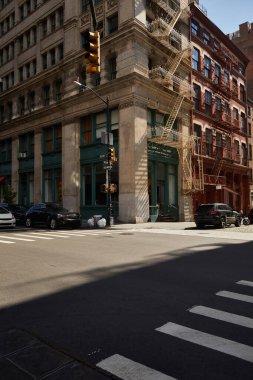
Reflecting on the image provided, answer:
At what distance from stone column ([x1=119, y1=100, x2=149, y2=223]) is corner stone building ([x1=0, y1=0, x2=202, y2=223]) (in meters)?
0.07

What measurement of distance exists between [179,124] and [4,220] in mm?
17358

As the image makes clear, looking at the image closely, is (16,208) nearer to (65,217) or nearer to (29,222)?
(29,222)

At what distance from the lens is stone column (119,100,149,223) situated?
78.6 ft

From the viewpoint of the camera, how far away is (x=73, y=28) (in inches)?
1172

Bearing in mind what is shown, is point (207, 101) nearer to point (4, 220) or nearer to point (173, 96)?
point (173, 96)

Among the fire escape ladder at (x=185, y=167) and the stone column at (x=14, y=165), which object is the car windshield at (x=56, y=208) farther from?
the stone column at (x=14, y=165)

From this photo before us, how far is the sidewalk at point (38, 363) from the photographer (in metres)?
3.11

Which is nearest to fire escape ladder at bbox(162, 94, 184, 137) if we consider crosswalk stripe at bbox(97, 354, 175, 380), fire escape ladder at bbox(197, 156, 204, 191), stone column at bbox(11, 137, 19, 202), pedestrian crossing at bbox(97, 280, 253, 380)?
fire escape ladder at bbox(197, 156, 204, 191)

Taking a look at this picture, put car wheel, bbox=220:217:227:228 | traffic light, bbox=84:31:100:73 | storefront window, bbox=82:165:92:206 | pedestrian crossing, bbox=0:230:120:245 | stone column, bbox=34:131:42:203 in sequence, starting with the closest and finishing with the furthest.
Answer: traffic light, bbox=84:31:100:73
pedestrian crossing, bbox=0:230:120:245
car wheel, bbox=220:217:227:228
storefront window, bbox=82:165:92:206
stone column, bbox=34:131:42:203

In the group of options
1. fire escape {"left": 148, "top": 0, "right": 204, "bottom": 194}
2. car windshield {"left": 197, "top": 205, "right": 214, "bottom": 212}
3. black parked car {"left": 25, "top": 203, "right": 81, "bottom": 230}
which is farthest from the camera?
fire escape {"left": 148, "top": 0, "right": 204, "bottom": 194}

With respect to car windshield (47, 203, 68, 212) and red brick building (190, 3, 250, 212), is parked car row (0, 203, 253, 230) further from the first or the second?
red brick building (190, 3, 250, 212)

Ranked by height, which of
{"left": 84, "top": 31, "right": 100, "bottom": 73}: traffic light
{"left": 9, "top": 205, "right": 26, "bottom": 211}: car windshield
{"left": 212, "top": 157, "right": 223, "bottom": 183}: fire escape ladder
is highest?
{"left": 84, "top": 31, "right": 100, "bottom": 73}: traffic light

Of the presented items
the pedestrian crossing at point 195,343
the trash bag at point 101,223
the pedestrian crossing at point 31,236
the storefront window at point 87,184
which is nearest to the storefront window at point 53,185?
the storefront window at point 87,184

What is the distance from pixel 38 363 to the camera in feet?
11.0
